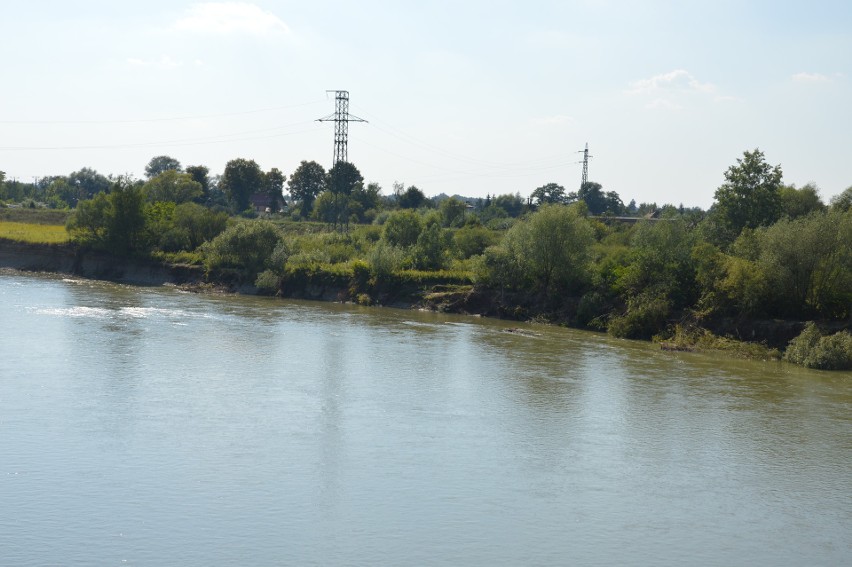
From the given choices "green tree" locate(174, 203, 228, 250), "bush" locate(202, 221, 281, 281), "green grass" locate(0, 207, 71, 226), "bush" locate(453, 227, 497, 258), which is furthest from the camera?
"green grass" locate(0, 207, 71, 226)

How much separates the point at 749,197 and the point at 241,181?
94.7 metres

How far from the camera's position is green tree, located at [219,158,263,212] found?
450ft

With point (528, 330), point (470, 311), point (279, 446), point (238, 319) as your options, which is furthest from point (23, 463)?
point (470, 311)

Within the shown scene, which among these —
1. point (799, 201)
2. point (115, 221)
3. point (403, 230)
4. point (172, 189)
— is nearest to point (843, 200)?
point (799, 201)

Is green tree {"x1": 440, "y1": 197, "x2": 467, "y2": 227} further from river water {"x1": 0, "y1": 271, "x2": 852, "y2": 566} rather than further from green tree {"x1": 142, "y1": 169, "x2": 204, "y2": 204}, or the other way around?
river water {"x1": 0, "y1": 271, "x2": 852, "y2": 566}

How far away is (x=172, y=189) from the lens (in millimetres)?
112562

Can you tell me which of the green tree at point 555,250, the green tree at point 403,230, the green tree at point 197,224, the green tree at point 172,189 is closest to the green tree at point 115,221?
the green tree at point 197,224

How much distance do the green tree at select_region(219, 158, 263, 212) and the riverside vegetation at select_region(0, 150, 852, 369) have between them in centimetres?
5726

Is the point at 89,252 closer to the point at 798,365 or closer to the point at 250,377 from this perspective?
the point at 250,377

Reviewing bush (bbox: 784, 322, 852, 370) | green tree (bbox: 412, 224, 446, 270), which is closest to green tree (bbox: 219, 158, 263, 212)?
green tree (bbox: 412, 224, 446, 270)

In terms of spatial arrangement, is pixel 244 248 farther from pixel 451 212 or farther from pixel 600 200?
pixel 600 200

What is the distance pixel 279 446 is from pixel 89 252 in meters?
53.7

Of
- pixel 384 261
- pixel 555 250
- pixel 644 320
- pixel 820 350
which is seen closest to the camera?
pixel 820 350

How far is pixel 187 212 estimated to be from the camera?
72.7 metres
